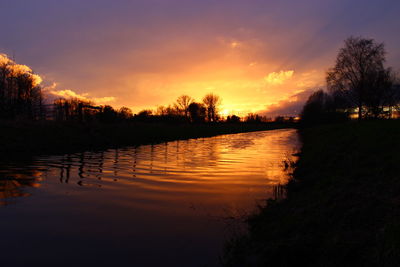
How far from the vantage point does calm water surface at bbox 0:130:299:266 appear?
4.51 metres

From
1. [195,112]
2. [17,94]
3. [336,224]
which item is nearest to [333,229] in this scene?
[336,224]

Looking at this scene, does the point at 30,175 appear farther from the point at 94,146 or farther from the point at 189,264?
the point at 94,146

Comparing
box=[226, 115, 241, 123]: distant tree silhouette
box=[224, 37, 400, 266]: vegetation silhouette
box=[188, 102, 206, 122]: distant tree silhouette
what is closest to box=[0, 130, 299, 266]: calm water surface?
box=[224, 37, 400, 266]: vegetation silhouette

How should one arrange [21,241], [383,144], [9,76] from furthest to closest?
[9,76], [383,144], [21,241]

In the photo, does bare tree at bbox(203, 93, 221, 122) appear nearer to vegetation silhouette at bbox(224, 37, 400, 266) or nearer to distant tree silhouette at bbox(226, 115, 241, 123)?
distant tree silhouette at bbox(226, 115, 241, 123)

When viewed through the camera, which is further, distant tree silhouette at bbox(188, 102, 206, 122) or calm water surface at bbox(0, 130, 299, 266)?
distant tree silhouette at bbox(188, 102, 206, 122)

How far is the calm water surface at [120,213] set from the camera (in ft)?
14.8

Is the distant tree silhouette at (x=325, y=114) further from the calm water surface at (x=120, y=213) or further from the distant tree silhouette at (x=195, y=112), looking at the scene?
the calm water surface at (x=120, y=213)

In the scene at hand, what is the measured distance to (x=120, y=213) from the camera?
6.48 metres

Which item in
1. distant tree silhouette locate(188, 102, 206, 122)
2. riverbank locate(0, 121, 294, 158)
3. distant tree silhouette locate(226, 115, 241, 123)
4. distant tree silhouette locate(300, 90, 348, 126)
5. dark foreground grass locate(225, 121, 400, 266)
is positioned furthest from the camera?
distant tree silhouette locate(226, 115, 241, 123)

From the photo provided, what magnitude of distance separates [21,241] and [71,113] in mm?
31487

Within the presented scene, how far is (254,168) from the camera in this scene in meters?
13.2

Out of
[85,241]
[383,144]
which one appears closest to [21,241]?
[85,241]

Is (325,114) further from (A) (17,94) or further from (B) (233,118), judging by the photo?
(A) (17,94)
